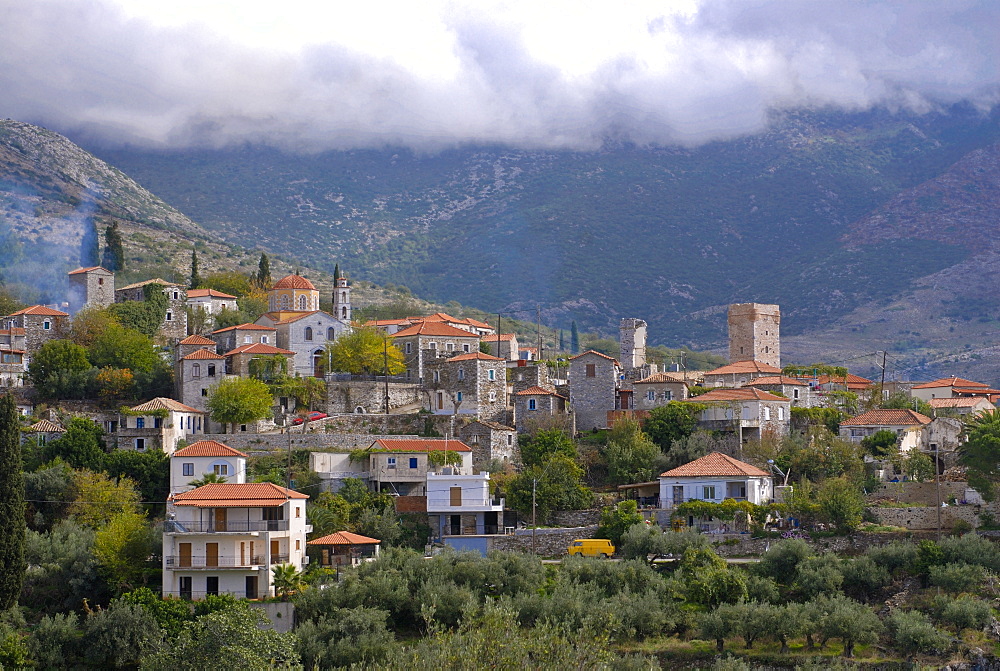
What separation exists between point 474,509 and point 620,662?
63.9ft

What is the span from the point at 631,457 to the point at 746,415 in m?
8.13

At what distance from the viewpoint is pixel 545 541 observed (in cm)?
6588

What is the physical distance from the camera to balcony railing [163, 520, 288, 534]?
200ft

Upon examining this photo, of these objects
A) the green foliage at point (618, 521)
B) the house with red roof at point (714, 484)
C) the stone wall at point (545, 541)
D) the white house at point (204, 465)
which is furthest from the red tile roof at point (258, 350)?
the house with red roof at point (714, 484)

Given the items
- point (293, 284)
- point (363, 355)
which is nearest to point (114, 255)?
point (293, 284)

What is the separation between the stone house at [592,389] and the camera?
268ft

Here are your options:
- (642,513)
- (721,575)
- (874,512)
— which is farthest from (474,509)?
(874,512)

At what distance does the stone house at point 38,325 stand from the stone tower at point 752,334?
49.1m

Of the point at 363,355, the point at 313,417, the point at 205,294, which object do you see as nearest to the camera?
the point at 313,417

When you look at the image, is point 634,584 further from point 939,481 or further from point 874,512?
point 939,481

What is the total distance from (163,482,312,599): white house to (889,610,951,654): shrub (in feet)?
81.8

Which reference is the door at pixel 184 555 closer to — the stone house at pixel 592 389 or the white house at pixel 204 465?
the white house at pixel 204 465

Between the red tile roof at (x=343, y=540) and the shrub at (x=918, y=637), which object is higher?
the red tile roof at (x=343, y=540)

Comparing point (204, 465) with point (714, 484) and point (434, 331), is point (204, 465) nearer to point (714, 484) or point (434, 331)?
point (714, 484)
